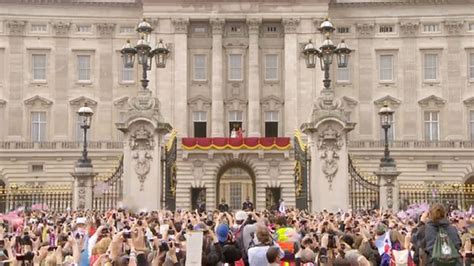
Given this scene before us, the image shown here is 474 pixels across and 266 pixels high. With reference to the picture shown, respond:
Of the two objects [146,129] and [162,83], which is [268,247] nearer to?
[146,129]

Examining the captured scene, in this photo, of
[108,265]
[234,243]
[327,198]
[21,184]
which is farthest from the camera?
[21,184]

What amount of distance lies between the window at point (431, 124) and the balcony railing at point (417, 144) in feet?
2.58

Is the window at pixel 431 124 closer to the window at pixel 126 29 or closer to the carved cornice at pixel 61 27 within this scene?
the window at pixel 126 29

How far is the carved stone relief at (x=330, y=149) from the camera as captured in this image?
2723cm

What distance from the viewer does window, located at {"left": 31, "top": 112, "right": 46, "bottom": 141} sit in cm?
6322

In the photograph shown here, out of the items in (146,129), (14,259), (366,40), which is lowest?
(14,259)

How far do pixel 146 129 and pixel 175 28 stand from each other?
120 feet

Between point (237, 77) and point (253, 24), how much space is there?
4.62 meters

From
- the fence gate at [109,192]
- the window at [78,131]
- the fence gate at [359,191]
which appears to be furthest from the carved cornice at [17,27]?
the fence gate at [359,191]

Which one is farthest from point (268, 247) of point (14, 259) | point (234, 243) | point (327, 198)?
point (327, 198)

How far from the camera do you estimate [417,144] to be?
206 ft

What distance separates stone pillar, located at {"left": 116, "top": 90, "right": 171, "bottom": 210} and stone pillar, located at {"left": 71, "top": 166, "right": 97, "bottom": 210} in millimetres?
2683

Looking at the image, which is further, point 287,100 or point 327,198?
point 287,100

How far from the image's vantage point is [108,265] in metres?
10.6
